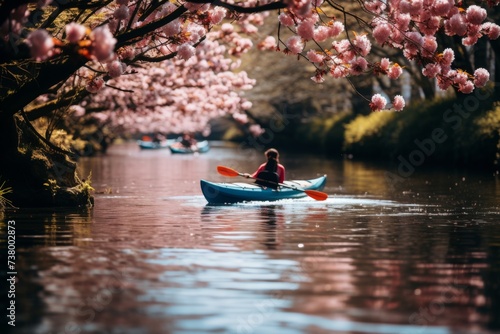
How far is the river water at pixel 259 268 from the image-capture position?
9430 mm

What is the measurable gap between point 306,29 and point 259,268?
4.86 m

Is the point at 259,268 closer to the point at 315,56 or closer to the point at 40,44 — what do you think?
the point at 40,44

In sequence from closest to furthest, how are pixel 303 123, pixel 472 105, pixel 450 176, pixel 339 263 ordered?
pixel 339 263 → pixel 450 176 → pixel 472 105 → pixel 303 123

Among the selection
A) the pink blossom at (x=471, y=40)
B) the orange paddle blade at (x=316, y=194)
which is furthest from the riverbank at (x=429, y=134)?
the pink blossom at (x=471, y=40)

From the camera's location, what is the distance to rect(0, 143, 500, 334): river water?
9.43m

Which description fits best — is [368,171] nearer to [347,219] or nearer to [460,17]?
[347,219]

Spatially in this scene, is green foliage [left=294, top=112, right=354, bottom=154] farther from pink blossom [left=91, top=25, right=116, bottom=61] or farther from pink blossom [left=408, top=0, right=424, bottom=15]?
pink blossom [left=91, top=25, right=116, bottom=61]

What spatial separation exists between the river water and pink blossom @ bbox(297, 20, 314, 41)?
303cm

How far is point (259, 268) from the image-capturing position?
12.8 metres

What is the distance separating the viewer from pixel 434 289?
36.8 feet

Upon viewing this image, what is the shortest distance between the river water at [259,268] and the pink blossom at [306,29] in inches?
119

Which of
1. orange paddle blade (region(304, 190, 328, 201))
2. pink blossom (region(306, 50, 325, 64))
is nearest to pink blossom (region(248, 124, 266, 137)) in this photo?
orange paddle blade (region(304, 190, 328, 201))

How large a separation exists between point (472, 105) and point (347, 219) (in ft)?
76.3

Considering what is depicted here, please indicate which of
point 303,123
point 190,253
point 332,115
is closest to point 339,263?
point 190,253
